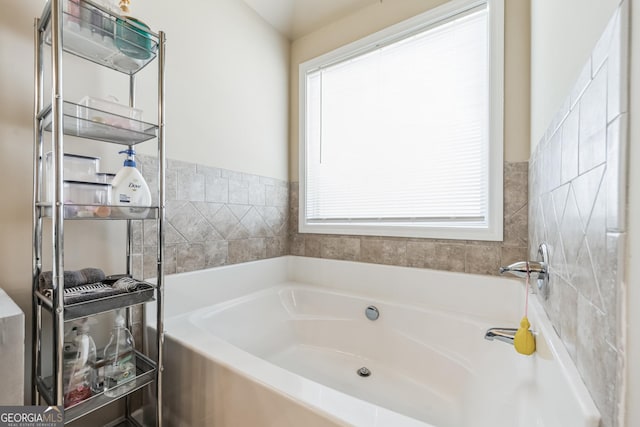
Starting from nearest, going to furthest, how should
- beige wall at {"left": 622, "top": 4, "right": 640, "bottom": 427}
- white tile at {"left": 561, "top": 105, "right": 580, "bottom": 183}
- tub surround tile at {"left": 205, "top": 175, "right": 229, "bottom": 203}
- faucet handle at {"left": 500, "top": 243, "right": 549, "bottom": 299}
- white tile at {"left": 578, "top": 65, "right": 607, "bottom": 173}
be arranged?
beige wall at {"left": 622, "top": 4, "right": 640, "bottom": 427} < white tile at {"left": 578, "top": 65, "right": 607, "bottom": 173} < white tile at {"left": 561, "top": 105, "right": 580, "bottom": 183} < faucet handle at {"left": 500, "top": 243, "right": 549, "bottom": 299} < tub surround tile at {"left": 205, "top": 175, "right": 229, "bottom": 203}

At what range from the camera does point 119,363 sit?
104cm

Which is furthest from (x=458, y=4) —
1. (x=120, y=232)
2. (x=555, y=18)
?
(x=120, y=232)

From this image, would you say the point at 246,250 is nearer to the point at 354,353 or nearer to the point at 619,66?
the point at 354,353

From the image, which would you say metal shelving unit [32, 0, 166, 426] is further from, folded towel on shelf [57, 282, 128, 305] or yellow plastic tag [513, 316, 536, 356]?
yellow plastic tag [513, 316, 536, 356]

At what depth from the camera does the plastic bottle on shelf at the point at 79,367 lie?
2.94 feet

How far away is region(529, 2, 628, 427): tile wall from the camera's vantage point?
0.39m

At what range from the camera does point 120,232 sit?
4.10ft

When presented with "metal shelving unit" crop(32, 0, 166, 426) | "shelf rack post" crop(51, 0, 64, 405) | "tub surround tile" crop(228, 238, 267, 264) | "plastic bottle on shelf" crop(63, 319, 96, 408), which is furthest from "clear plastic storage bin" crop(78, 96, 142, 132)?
"tub surround tile" crop(228, 238, 267, 264)

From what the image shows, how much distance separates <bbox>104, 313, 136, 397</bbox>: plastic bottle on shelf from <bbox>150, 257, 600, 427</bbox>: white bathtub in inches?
5.8

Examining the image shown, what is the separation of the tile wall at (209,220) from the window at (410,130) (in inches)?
12.8

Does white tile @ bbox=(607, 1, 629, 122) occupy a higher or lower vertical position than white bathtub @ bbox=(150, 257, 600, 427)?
higher

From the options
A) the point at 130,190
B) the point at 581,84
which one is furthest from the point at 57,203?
the point at 581,84

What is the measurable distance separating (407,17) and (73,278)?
2112 millimetres

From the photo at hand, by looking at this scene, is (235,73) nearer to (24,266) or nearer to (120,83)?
(120,83)
